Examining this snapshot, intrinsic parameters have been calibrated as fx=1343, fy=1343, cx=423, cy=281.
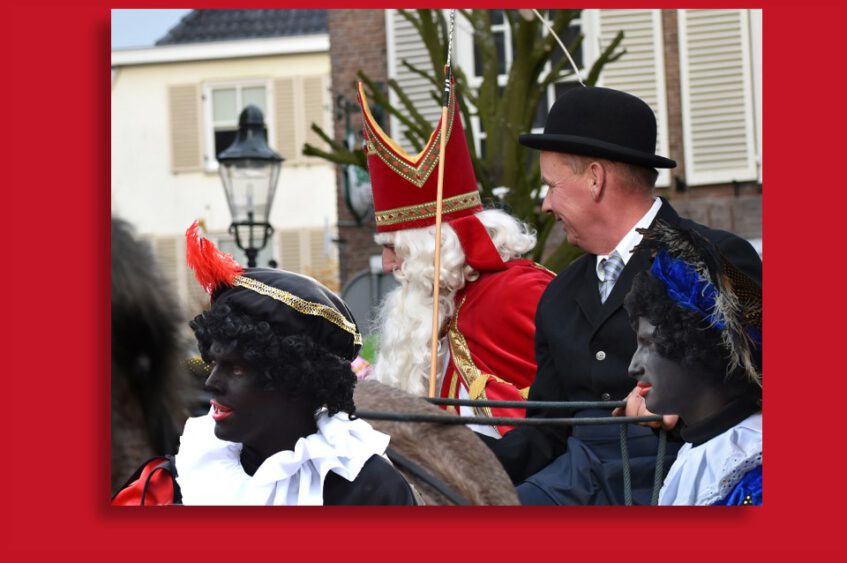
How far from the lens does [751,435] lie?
8.62 ft

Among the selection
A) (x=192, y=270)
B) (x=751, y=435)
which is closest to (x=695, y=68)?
(x=751, y=435)

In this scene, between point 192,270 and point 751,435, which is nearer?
point 192,270

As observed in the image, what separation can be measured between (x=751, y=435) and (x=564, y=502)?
0.39 m

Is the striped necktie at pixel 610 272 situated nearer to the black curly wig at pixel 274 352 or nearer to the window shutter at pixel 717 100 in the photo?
the window shutter at pixel 717 100

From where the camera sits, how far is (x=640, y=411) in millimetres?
2664

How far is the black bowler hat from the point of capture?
2.84 meters

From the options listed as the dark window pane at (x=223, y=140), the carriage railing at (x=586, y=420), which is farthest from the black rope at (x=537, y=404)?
the dark window pane at (x=223, y=140)

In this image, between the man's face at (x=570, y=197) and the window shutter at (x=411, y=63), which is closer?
the man's face at (x=570, y=197)

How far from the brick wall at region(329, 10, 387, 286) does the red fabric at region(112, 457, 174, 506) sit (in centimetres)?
224

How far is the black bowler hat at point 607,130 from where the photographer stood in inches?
112

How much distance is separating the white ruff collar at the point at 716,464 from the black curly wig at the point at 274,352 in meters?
0.76

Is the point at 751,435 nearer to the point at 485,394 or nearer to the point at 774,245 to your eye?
the point at 774,245

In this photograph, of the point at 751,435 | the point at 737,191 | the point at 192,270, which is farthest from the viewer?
the point at 737,191

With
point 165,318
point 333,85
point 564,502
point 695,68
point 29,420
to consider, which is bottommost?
point 564,502
